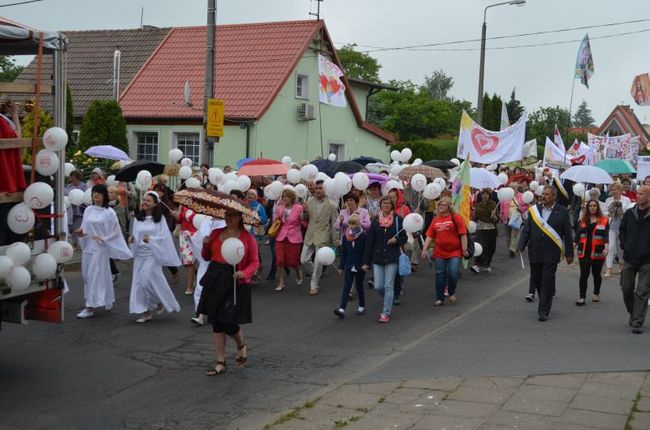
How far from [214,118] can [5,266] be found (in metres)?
11.3

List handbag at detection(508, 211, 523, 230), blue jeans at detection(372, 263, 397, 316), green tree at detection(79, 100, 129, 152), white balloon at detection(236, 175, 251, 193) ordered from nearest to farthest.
→ 1. blue jeans at detection(372, 263, 397, 316)
2. white balloon at detection(236, 175, 251, 193)
3. handbag at detection(508, 211, 523, 230)
4. green tree at detection(79, 100, 129, 152)

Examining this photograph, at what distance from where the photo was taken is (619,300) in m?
13.5

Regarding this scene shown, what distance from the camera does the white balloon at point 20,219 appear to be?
24.0 feet

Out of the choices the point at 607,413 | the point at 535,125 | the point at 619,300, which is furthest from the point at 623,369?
the point at 535,125

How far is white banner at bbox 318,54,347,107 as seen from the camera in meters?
20.5

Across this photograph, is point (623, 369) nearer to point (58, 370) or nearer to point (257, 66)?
point (58, 370)

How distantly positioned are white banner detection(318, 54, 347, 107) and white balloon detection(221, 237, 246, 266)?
12356 mm

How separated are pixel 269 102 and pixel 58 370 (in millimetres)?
21039

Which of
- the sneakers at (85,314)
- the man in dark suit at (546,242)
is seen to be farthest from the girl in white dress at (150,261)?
the man in dark suit at (546,242)

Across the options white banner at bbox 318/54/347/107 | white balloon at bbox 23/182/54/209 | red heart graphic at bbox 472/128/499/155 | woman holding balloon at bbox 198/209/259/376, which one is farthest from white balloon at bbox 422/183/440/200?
white balloon at bbox 23/182/54/209

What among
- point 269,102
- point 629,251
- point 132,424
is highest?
point 269,102

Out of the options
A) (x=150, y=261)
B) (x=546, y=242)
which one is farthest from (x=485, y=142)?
(x=150, y=261)

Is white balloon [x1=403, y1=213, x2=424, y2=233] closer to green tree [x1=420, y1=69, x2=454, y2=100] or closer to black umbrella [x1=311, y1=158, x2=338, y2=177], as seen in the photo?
black umbrella [x1=311, y1=158, x2=338, y2=177]

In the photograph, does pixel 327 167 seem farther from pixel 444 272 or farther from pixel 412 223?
pixel 412 223
